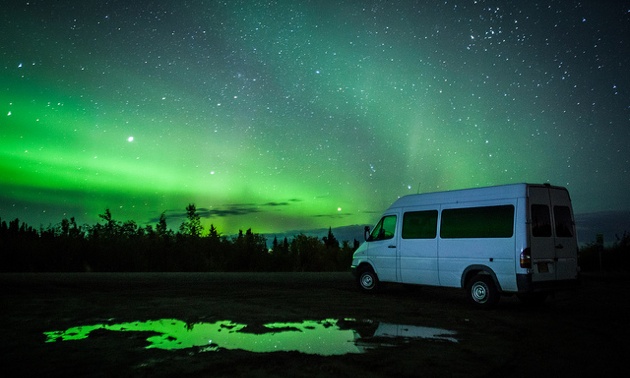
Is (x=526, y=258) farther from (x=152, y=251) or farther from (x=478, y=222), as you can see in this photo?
(x=152, y=251)

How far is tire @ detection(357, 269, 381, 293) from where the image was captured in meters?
14.0

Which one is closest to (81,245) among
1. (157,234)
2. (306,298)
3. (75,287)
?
(157,234)

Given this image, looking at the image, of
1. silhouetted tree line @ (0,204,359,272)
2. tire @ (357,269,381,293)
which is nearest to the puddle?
tire @ (357,269,381,293)

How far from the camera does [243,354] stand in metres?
6.23

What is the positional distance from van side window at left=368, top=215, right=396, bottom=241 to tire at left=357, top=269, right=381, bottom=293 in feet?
3.19

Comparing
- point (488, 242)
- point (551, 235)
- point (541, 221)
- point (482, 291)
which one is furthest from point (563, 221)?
point (482, 291)

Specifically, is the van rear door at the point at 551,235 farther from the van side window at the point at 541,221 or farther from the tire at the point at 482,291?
the tire at the point at 482,291

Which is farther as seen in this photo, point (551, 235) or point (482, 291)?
point (482, 291)

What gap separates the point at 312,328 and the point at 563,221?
263 inches

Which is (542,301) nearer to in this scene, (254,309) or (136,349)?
(254,309)

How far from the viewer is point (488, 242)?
441 inches

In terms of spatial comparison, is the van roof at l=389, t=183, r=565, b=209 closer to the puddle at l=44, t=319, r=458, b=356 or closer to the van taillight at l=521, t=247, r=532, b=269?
the van taillight at l=521, t=247, r=532, b=269

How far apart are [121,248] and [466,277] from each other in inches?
675

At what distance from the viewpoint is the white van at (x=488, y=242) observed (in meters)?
10.7
